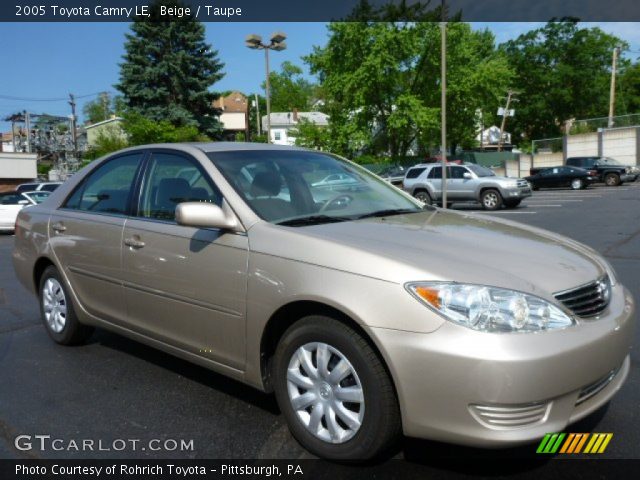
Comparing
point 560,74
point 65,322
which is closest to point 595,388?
point 65,322

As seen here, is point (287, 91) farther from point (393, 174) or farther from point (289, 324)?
point (289, 324)

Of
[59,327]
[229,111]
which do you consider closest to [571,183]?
[59,327]

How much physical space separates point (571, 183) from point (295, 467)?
2961 cm

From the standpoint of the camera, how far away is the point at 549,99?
6256cm

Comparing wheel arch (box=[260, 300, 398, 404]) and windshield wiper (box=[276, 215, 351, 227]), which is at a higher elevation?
windshield wiper (box=[276, 215, 351, 227])

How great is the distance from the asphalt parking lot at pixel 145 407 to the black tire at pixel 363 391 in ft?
0.76

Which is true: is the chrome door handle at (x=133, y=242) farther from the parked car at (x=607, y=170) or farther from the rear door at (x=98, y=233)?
the parked car at (x=607, y=170)

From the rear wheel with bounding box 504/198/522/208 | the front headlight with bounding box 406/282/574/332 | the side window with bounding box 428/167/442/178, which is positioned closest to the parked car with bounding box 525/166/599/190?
the side window with bounding box 428/167/442/178

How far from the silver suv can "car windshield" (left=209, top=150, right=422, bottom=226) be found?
16.3m

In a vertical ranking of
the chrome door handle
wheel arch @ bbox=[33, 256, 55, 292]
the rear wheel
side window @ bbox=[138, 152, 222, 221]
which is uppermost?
side window @ bbox=[138, 152, 222, 221]

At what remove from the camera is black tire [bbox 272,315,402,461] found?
259cm

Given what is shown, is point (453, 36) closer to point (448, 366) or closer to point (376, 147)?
point (376, 147)

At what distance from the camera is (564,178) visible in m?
29.7

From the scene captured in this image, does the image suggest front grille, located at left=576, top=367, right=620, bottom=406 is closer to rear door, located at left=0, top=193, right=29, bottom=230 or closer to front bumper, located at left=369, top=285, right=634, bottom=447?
front bumper, located at left=369, top=285, right=634, bottom=447
